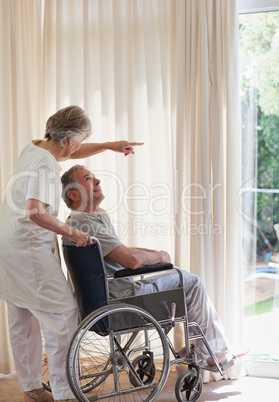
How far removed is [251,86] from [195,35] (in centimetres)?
46

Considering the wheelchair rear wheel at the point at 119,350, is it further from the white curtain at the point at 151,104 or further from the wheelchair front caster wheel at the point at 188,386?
the white curtain at the point at 151,104

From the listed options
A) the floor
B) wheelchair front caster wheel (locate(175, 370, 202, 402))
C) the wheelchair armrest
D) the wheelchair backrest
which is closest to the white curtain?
the floor

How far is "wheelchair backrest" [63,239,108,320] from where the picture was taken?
95.0 inches

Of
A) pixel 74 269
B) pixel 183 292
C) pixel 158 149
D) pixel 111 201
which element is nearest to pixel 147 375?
pixel 183 292

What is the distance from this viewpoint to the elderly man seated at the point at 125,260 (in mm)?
2580

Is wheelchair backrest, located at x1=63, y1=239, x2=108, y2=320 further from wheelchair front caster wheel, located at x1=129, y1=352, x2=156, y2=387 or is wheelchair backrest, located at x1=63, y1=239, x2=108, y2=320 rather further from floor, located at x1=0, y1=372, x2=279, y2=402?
floor, located at x1=0, y1=372, x2=279, y2=402

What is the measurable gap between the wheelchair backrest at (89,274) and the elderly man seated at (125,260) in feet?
0.40

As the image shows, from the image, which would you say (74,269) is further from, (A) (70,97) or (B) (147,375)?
(A) (70,97)

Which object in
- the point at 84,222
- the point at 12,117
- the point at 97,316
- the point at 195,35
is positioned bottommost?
the point at 97,316

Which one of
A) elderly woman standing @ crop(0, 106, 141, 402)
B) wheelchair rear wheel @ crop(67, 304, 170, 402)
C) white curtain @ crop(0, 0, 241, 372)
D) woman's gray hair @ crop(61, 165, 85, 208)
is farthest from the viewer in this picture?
white curtain @ crop(0, 0, 241, 372)

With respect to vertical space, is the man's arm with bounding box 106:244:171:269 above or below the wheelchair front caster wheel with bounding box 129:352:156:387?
above

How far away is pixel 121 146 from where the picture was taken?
2889 mm

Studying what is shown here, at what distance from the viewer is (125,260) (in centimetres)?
256

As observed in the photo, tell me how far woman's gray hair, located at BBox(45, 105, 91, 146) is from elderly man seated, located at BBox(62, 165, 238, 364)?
0.72 ft
